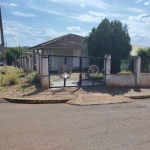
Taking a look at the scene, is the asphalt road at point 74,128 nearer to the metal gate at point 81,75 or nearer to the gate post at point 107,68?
the metal gate at point 81,75

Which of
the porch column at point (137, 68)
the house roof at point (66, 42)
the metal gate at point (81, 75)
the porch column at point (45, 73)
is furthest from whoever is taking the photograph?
the house roof at point (66, 42)

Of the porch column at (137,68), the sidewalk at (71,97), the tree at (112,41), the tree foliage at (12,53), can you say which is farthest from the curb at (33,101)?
the tree foliage at (12,53)

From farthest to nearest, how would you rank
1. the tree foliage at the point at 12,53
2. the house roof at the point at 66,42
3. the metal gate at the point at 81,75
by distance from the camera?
1. the tree foliage at the point at 12,53
2. the house roof at the point at 66,42
3. the metal gate at the point at 81,75

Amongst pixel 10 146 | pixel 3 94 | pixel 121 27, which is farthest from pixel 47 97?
pixel 121 27

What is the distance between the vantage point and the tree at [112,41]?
1247cm

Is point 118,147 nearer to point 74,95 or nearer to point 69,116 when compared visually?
point 69,116

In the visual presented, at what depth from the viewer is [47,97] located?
26.5 ft

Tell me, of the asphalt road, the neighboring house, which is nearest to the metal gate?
the asphalt road

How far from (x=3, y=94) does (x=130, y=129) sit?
634 centimetres

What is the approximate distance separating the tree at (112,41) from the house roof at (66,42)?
5522 mm

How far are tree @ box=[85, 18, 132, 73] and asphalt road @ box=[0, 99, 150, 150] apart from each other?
6381 millimetres

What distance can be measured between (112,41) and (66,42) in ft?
28.4

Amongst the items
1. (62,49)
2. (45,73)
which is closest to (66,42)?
(62,49)

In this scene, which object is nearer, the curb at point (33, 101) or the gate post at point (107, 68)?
the curb at point (33, 101)
